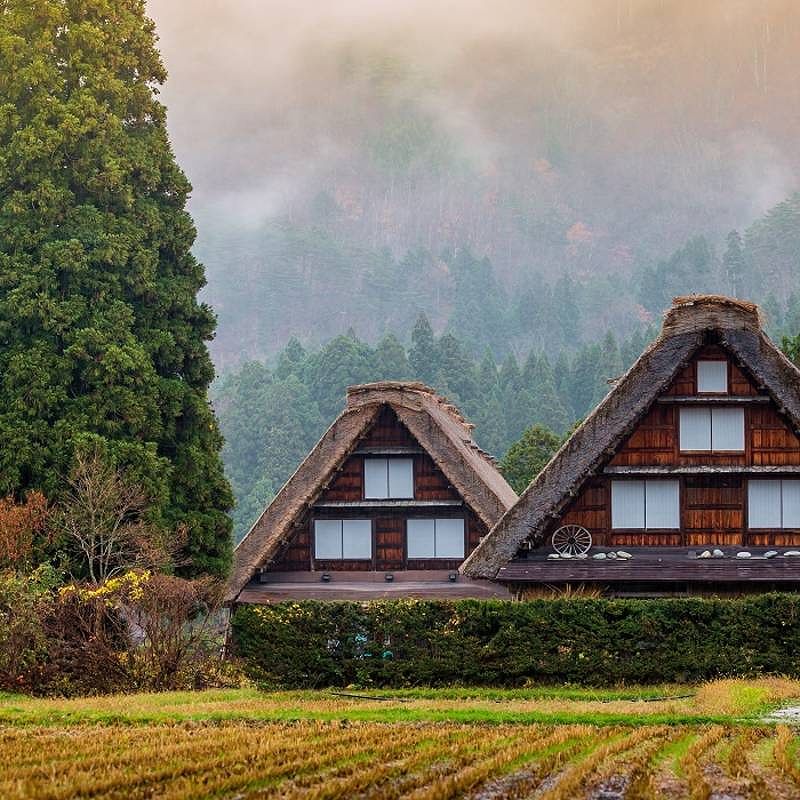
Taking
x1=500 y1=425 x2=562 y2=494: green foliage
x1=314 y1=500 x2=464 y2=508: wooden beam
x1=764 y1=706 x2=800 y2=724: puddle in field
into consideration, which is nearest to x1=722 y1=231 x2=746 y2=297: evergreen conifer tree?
x1=500 y1=425 x2=562 y2=494: green foliage

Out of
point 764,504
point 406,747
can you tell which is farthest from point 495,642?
point 406,747

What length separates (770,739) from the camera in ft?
62.7

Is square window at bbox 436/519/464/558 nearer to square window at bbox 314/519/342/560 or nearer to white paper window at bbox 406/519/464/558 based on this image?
white paper window at bbox 406/519/464/558

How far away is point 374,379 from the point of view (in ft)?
381

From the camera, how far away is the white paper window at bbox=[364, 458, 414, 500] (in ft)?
133

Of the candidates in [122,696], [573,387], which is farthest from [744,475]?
[573,387]

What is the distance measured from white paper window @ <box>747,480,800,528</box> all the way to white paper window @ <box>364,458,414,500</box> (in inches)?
412

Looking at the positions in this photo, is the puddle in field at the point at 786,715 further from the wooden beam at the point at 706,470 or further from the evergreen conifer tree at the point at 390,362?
the evergreen conifer tree at the point at 390,362

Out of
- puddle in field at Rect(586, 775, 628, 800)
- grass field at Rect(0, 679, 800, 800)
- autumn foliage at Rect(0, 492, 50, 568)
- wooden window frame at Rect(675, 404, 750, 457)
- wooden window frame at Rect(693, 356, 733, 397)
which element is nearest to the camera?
puddle in field at Rect(586, 775, 628, 800)

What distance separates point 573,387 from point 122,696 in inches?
4115

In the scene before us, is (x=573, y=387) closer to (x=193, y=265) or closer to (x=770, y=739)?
(x=193, y=265)

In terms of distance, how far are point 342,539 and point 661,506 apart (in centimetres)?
1050

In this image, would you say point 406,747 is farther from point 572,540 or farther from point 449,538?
point 449,538

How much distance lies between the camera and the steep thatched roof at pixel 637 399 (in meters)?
32.2
